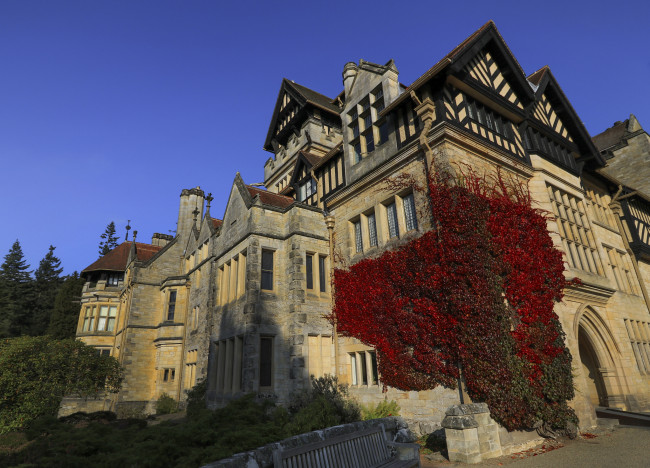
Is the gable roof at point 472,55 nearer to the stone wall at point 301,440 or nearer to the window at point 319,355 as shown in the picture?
the window at point 319,355

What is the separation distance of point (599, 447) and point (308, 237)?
10.6 meters

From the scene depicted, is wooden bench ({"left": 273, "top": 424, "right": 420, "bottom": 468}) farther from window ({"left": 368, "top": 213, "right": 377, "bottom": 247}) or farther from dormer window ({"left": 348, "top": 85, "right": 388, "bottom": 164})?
dormer window ({"left": 348, "top": 85, "right": 388, "bottom": 164})

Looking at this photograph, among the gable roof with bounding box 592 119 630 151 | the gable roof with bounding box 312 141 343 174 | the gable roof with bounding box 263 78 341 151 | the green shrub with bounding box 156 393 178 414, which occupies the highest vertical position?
the gable roof with bounding box 263 78 341 151

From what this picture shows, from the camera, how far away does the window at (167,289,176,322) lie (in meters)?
22.1

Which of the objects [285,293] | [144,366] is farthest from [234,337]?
[144,366]

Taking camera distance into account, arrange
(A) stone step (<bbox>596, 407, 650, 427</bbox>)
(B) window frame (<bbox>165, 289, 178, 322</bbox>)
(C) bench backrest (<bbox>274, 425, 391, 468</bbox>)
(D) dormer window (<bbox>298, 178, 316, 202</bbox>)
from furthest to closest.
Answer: (B) window frame (<bbox>165, 289, 178, 322</bbox>)
(D) dormer window (<bbox>298, 178, 316, 202</bbox>)
(A) stone step (<bbox>596, 407, 650, 427</bbox>)
(C) bench backrest (<bbox>274, 425, 391, 468</bbox>)

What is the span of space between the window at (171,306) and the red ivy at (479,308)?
1466cm

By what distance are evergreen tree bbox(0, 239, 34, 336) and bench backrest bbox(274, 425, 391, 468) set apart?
44.5 metres

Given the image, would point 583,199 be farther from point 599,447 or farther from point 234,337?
point 234,337

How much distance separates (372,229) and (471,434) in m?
7.64

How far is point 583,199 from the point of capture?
1517cm

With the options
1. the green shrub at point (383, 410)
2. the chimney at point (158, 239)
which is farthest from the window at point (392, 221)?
the chimney at point (158, 239)

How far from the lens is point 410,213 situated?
1215cm

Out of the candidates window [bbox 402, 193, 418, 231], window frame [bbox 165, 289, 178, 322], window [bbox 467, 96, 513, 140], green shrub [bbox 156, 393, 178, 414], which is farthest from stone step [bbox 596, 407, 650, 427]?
window frame [bbox 165, 289, 178, 322]
